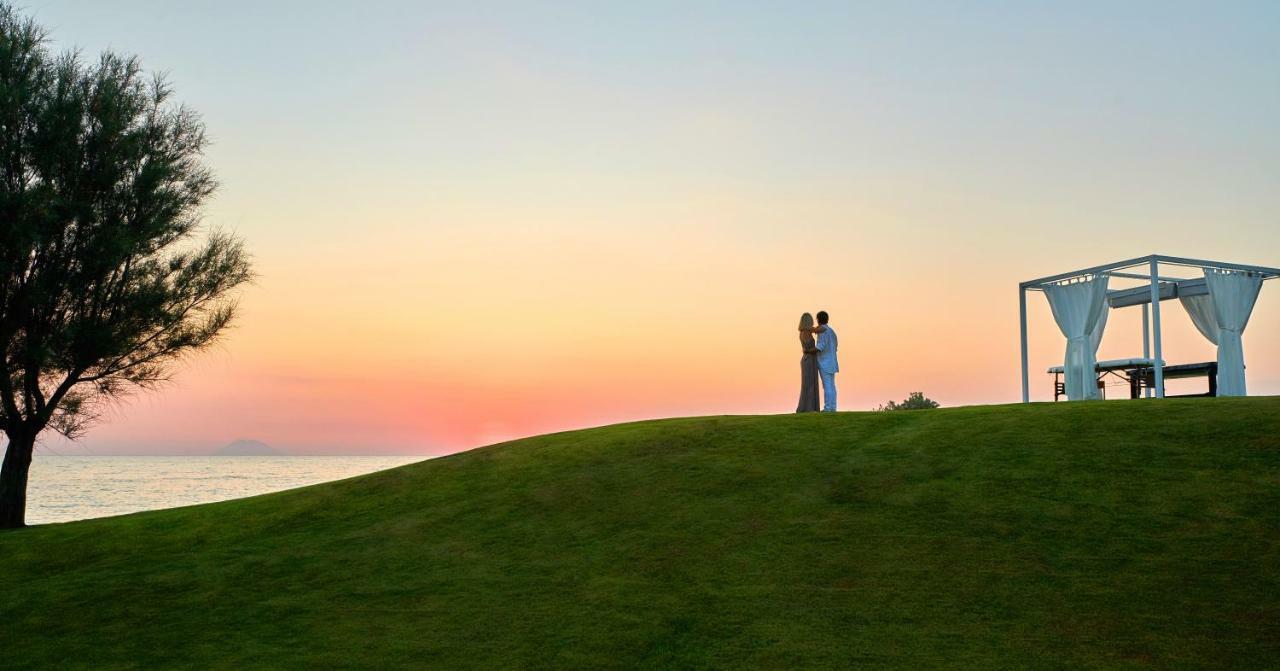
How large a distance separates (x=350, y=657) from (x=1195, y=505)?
1078cm

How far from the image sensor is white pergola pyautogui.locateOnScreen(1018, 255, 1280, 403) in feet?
80.7

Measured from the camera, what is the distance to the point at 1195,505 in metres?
12.7

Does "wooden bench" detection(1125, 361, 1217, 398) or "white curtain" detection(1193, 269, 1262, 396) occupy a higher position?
"white curtain" detection(1193, 269, 1262, 396)

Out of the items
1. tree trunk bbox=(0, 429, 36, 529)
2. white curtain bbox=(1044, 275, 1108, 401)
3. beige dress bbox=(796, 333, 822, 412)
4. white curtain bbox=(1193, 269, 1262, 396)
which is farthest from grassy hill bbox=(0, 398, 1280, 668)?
white curtain bbox=(1044, 275, 1108, 401)

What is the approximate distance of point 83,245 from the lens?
22.5 meters

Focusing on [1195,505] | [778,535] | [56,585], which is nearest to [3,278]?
[56,585]

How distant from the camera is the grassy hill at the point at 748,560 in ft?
33.2

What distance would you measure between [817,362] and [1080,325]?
8.76 m

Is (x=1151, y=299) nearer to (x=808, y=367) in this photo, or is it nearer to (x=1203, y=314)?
(x=1203, y=314)

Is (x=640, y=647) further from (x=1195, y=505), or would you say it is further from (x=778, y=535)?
(x=1195, y=505)

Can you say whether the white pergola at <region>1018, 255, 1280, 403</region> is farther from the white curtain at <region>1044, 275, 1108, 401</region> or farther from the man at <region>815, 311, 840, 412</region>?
the man at <region>815, 311, 840, 412</region>

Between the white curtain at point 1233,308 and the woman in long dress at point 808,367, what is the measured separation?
1063 cm

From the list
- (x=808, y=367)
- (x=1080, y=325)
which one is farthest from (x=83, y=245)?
(x=1080, y=325)

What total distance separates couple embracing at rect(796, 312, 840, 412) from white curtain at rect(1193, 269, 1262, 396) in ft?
33.5
